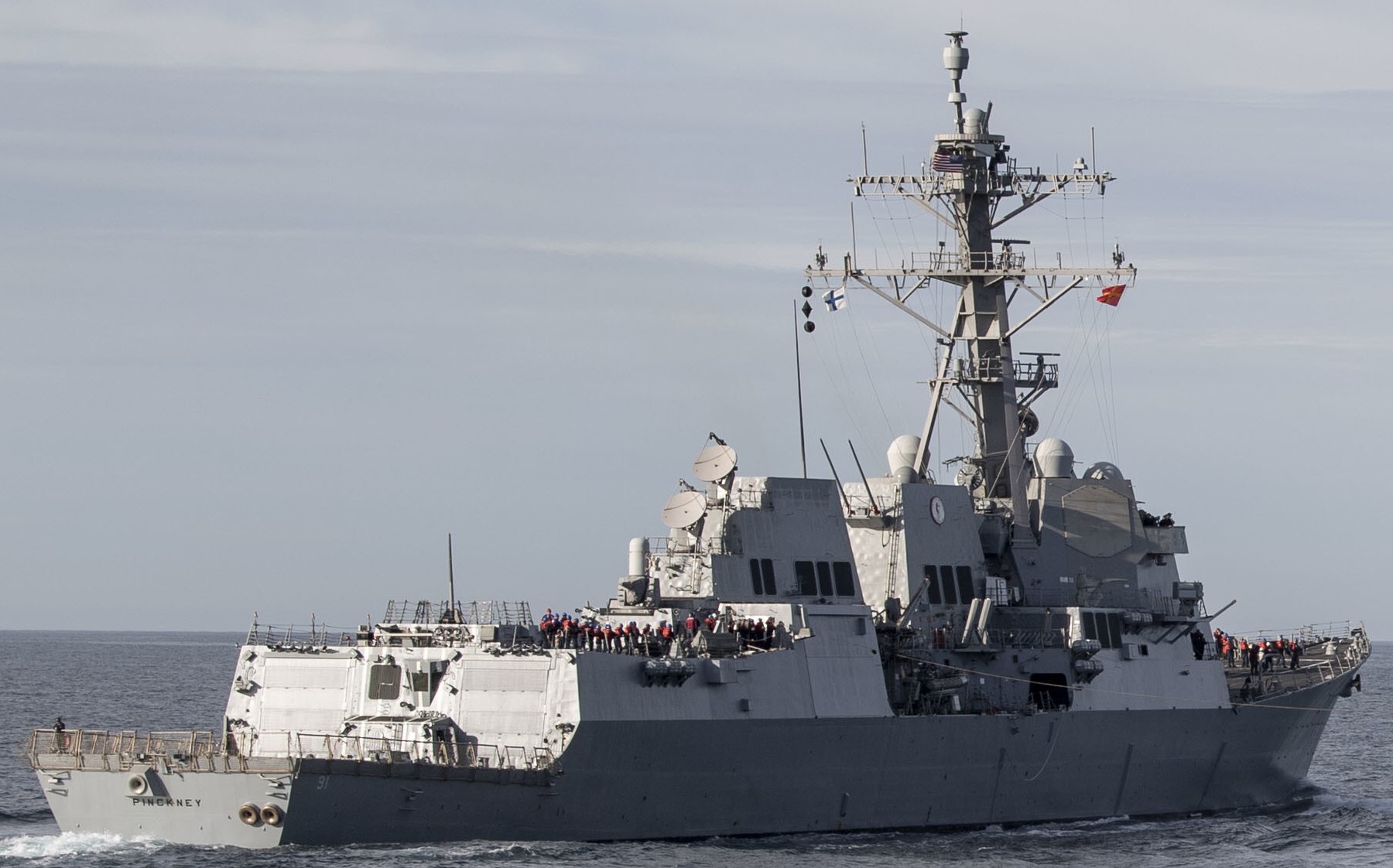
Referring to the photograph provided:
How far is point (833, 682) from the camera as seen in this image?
3328 centimetres

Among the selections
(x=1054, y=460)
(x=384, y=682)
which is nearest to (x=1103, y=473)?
(x=1054, y=460)

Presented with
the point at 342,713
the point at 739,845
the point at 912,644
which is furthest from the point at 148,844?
the point at 912,644

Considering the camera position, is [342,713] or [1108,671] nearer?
[342,713]

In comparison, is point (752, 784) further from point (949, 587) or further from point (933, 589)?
point (949, 587)

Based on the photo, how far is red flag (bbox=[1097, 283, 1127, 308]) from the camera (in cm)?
4016

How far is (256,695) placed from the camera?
33.0 metres

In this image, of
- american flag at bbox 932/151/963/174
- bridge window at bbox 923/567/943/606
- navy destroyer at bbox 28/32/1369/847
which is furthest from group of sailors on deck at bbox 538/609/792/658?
american flag at bbox 932/151/963/174

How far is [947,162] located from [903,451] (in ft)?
18.7

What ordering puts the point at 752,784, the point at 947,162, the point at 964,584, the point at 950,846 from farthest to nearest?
the point at 947,162
the point at 964,584
the point at 950,846
the point at 752,784

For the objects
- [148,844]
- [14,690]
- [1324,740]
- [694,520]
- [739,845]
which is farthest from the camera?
[14,690]

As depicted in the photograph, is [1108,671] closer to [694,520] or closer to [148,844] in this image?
[694,520]

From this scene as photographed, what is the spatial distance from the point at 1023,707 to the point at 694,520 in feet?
23.1

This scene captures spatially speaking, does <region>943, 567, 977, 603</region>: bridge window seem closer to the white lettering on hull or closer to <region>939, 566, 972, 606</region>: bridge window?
<region>939, 566, 972, 606</region>: bridge window

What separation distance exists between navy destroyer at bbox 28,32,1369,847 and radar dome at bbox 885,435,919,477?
0.04 metres
